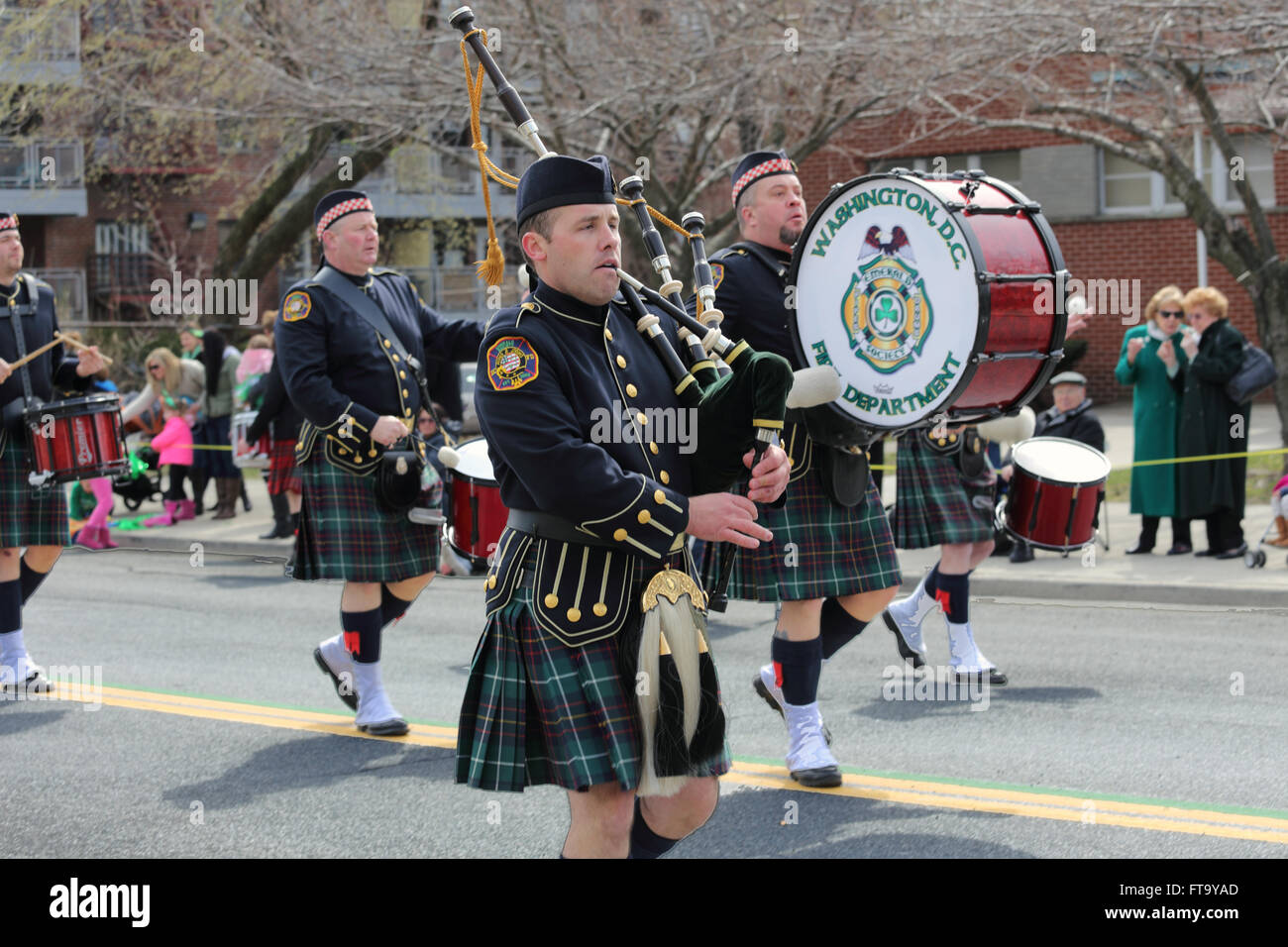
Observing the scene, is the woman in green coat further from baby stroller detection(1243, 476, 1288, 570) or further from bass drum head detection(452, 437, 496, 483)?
bass drum head detection(452, 437, 496, 483)

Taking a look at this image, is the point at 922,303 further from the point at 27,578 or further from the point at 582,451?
the point at 27,578

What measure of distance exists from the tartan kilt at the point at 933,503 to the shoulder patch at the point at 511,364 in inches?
134

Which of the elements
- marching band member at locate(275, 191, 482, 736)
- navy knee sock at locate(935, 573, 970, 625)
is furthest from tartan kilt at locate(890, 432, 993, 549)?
marching band member at locate(275, 191, 482, 736)

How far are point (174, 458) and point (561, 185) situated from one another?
11.0 meters

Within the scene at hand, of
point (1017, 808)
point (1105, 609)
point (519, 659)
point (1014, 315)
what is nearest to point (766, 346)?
point (1014, 315)

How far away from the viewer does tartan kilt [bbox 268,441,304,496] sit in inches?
447

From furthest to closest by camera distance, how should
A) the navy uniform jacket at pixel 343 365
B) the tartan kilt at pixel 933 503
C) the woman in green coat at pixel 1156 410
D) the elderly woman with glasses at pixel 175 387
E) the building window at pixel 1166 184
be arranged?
the building window at pixel 1166 184, the elderly woman with glasses at pixel 175 387, the woman in green coat at pixel 1156 410, the tartan kilt at pixel 933 503, the navy uniform jacket at pixel 343 365

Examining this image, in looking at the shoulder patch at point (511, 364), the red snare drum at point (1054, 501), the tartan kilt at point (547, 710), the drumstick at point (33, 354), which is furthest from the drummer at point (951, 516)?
the drumstick at point (33, 354)

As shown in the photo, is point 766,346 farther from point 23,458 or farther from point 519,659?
point 23,458

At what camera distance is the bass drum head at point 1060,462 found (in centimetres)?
715

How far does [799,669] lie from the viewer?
A: 16.4ft

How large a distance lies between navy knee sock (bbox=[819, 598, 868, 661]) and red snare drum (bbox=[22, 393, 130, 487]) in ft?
10.8

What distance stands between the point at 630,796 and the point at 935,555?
304 inches

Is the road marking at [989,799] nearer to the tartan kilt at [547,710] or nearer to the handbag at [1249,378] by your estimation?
the tartan kilt at [547,710]
